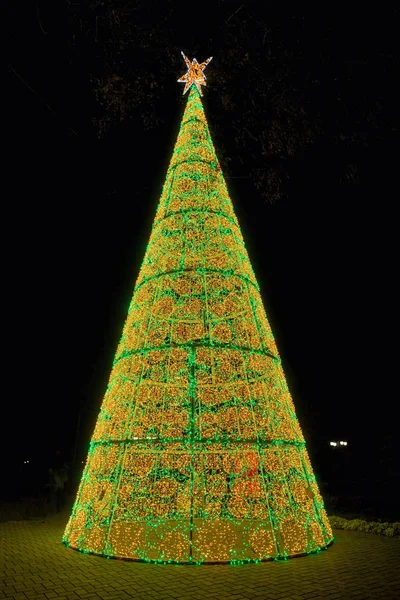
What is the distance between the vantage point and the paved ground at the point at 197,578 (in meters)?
4.68

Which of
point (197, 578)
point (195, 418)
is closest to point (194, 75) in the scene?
point (195, 418)

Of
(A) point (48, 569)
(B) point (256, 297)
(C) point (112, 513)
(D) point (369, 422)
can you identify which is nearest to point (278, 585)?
(C) point (112, 513)

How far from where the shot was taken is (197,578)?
518 cm

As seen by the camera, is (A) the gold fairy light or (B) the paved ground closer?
(B) the paved ground

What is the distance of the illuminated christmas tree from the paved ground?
29 centimetres

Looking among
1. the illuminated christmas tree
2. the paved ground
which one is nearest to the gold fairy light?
the illuminated christmas tree

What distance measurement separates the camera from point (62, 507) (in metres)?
11.4

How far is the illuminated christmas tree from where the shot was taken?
6.21m

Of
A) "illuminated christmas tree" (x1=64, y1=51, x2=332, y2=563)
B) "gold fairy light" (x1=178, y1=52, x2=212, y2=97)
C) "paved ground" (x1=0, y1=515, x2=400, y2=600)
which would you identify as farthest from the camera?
"gold fairy light" (x1=178, y1=52, x2=212, y2=97)

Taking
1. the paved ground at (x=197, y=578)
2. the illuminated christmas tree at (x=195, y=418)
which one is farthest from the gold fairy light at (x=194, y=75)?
the paved ground at (x=197, y=578)

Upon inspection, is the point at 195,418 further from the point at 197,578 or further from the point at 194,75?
the point at 194,75

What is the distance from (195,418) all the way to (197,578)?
204 centimetres

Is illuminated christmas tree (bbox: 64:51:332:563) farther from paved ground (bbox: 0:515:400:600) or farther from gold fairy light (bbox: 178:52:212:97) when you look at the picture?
paved ground (bbox: 0:515:400:600)

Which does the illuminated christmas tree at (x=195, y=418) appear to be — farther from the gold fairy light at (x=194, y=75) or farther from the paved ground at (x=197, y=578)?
the paved ground at (x=197, y=578)
